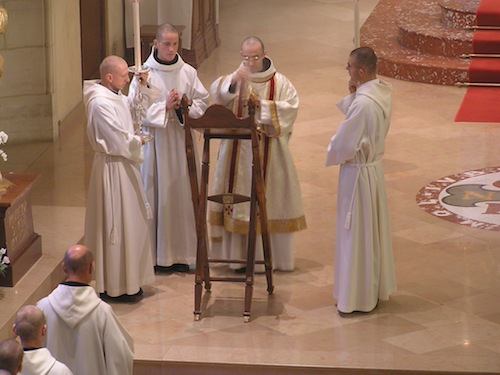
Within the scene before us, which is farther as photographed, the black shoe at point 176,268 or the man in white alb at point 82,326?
the black shoe at point 176,268

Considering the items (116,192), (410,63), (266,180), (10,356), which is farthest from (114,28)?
(10,356)

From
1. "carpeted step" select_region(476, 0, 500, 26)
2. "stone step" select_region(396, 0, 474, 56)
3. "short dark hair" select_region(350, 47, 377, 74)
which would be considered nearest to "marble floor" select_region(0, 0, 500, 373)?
"short dark hair" select_region(350, 47, 377, 74)

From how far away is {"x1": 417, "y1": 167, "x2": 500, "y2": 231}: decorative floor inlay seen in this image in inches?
291

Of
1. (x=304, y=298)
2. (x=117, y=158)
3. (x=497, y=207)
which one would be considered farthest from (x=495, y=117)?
(x=117, y=158)

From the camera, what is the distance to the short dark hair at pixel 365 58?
211 inches

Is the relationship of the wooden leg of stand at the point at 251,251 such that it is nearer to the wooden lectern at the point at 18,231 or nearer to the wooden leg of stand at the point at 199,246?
the wooden leg of stand at the point at 199,246

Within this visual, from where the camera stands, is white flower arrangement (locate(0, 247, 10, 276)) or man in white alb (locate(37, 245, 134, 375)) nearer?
man in white alb (locate(37, 245, 134, 375))

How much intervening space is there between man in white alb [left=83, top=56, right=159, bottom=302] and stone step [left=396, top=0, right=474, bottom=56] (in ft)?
23.6

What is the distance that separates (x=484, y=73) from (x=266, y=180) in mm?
6066

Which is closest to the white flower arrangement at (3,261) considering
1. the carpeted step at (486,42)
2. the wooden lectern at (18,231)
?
the wooden lectern at (18,231)

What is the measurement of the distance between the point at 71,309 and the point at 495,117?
286 inches

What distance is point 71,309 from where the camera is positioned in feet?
12.8

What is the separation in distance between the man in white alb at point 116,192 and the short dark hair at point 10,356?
257cm

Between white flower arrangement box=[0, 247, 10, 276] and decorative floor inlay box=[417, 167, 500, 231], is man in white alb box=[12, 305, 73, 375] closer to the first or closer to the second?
white flower arrangement box=[0, 247, 10, 276]
